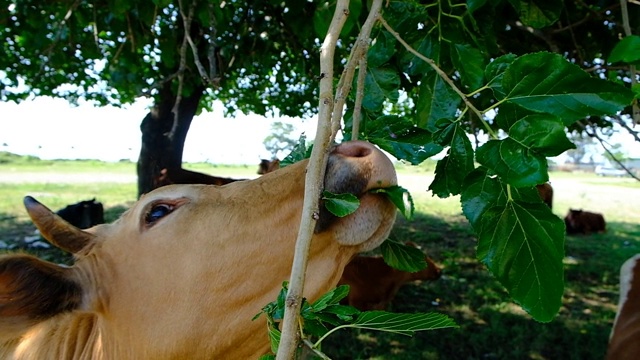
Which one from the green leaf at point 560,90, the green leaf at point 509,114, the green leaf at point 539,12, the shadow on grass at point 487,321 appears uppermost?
the green leaf at point 539,12

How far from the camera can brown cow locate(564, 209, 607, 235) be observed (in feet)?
48.0

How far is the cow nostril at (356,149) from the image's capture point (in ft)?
5.45

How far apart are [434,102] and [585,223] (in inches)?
585

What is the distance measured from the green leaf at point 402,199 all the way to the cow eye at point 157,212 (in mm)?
953

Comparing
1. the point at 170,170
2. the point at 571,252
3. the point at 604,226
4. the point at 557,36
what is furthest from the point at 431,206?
the point at 557,36

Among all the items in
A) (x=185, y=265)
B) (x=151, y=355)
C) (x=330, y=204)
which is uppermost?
(x=330, y=204)

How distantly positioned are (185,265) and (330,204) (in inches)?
36.4

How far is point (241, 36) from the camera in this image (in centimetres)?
558

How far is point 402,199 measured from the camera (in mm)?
1518

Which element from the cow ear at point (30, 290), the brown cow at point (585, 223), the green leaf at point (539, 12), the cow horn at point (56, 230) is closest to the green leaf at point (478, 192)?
the green leaf at point (539, 12)

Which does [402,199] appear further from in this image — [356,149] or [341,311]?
[341,311]

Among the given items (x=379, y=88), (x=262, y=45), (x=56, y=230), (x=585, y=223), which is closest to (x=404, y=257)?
(x=379, y=88)

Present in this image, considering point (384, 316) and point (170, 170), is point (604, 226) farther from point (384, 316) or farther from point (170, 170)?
point (384, 316)

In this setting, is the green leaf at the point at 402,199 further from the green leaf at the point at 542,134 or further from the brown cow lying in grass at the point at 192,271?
the green leaf at the point at 542,134
